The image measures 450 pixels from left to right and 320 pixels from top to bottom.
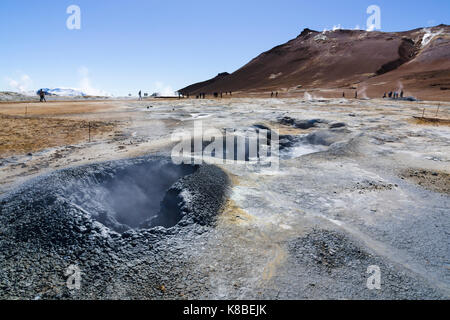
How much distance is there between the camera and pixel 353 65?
55031mm

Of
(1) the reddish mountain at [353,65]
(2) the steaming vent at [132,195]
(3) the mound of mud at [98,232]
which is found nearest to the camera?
(3) the mound of mud at [98,232]

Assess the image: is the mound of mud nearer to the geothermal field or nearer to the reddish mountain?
the geothermal field

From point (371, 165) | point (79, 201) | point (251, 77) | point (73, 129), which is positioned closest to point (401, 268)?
point (371, 165)

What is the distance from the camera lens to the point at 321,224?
375 cm

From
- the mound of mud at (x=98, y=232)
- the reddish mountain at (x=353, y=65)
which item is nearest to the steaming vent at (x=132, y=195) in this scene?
the mound of mud at (x=98, y=232)

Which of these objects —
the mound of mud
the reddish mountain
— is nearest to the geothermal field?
the mound of mud

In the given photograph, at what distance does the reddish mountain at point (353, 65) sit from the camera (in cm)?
3922

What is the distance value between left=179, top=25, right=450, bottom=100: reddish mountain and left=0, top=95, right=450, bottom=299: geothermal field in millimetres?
31569

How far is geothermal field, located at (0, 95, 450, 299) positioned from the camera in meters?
2.68

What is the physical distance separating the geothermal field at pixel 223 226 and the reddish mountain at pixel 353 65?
1243 inches

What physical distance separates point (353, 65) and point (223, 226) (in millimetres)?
61231

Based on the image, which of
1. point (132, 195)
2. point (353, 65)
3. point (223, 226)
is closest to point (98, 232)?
point (223, 226)

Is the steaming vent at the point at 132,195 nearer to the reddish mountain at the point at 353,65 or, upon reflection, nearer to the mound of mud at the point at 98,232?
the mound of mud at the point at 98,232
